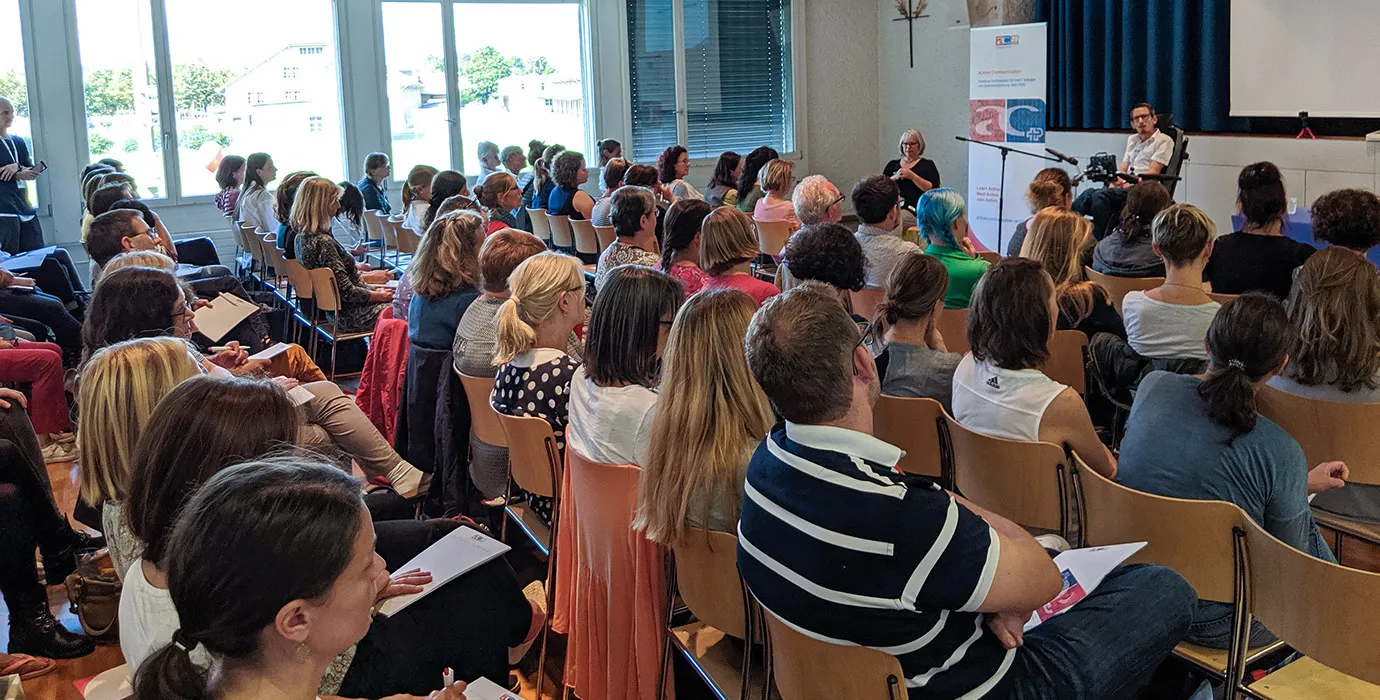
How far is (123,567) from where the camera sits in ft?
8.00

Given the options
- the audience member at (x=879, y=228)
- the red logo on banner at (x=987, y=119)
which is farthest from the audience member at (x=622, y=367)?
the red logo on banner at (x=987, y=119)

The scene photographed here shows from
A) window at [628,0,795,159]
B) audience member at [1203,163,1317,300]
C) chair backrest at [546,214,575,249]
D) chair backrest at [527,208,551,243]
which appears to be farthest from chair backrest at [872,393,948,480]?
window at [628,0,795,159]

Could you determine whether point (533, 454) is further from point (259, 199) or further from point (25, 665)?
point (259, 199)

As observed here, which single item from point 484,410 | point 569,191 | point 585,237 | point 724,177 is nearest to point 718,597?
point 484,410

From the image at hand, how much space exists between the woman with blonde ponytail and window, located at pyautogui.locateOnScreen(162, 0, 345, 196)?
813cm

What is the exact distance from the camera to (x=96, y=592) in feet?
10.5

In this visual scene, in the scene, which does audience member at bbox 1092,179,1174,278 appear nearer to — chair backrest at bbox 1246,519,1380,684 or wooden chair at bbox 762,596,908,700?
chair backrest at bbox 1246,519,1380,684

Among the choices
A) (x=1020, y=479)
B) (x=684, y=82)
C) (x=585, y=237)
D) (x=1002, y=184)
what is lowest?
(x=1020, y=479)

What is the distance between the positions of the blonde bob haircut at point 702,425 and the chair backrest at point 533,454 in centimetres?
64

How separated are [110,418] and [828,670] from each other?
1649 mm

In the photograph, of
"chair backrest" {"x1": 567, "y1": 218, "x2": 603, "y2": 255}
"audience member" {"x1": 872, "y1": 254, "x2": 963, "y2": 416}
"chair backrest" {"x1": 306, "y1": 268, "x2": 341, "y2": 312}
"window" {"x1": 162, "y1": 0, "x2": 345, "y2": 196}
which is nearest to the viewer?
"audience member" {"x1": 872, "y1": 254, "x2": 963, "y2": 416}

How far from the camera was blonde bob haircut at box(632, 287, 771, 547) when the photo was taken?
2246 mm

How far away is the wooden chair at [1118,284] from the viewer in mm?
4754

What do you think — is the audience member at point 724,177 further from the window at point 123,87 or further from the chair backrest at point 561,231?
the window at point 123,87
